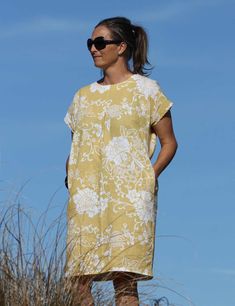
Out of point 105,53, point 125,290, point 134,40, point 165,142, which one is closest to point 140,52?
point 134,40

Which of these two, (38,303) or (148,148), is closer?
(38,303)

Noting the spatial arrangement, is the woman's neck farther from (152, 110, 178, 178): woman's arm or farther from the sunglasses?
(152, 110, 178, 178): woman's arm

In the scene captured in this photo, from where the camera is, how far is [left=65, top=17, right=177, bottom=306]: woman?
766 centimetres

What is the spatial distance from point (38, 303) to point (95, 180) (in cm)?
109

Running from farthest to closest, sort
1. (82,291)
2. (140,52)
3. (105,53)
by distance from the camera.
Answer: (140,52) → (105,53) → (82,291)

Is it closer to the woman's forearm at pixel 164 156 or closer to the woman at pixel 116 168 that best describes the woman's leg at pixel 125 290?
the woman at pixel 116 168

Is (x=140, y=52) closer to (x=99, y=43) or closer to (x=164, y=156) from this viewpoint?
(x=99, y=43)

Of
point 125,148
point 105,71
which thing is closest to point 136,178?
point 125,148

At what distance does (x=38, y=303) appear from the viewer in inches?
276

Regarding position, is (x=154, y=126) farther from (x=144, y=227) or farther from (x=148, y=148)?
(x=144, y=227)

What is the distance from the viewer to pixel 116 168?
7.78 meters

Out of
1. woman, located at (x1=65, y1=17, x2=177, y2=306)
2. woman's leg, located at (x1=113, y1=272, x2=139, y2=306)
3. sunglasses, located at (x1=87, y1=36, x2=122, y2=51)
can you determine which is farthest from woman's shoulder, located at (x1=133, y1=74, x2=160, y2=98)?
woman's leg, located at (x1=113, y1=272, x2=139, y2=306)

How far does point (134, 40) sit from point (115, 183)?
1.05m

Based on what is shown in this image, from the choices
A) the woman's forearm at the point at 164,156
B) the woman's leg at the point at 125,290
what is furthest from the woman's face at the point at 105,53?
the woman's leg at the point at 125,290
